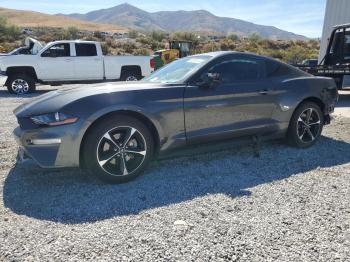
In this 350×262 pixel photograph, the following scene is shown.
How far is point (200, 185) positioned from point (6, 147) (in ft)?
10.6

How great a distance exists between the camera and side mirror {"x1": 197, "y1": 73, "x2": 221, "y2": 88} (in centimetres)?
429

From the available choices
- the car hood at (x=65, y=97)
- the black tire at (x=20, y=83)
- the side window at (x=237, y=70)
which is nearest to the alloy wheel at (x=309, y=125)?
the side window at (x=237, y=70)

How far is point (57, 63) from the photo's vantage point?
12.9 metres

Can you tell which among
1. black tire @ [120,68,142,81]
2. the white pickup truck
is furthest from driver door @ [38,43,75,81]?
black tire @ [120,68,142,81]

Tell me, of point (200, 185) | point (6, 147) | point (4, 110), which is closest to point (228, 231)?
point (200, 185)

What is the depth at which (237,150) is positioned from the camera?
5312 mm

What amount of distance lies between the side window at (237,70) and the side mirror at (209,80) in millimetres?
275

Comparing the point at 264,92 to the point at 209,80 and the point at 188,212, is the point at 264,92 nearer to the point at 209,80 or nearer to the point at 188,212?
the point at 209,80

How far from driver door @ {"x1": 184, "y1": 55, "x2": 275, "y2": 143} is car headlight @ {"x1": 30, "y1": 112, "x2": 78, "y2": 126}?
4.44 feet

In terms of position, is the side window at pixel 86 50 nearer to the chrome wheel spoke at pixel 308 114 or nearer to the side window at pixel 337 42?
the side window at pixel 337 42

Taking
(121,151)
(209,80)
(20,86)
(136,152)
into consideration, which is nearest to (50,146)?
(121,151)

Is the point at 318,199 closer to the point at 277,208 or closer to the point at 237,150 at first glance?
the point at 277,208

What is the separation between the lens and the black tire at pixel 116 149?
3809mm

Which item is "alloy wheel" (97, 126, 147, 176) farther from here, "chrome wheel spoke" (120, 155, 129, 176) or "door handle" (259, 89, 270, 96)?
"door handle" (259, 89, 270, 96)
